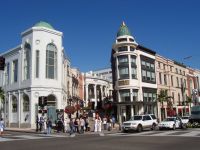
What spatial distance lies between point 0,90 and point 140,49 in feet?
84.3

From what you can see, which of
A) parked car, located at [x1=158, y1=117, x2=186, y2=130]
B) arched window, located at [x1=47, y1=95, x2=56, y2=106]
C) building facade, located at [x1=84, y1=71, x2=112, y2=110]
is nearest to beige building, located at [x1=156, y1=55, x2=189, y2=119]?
building facade, located at [x1=84, y1=71, x2=112, y2=110]

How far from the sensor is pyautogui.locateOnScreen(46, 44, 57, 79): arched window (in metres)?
42.0

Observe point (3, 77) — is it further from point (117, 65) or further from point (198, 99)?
point (198, 99)

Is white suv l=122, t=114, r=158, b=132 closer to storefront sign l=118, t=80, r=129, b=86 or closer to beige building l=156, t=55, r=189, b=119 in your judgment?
storefront sign l=118, t=80, r=129, b=86

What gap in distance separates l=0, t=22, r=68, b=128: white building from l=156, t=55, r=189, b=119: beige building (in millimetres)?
23769

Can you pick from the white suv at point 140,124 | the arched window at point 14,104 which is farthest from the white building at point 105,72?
the white suv at point 140,124

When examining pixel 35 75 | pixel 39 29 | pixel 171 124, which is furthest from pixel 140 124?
pixel 39 29

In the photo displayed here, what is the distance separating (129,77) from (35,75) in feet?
57.0

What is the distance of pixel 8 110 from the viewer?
1807 inches

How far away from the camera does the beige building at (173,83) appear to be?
2359 inches

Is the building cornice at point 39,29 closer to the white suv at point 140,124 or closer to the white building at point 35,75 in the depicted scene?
the white building at point 35,75

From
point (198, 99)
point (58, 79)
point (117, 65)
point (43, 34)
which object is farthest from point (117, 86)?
point (198, 99)

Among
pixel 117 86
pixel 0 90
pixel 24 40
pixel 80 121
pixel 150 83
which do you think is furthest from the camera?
pixel 150 83

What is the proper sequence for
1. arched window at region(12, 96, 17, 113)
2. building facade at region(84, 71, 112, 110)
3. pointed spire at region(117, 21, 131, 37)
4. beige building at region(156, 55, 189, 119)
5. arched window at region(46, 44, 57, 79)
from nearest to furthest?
arched window at region(46, 44, 57, 79) → arched window at region(12, 96, 17, 113) → pointed spire at region(117, 21, 131, 37) → beige building at region(156, 55, 189, 119) → building facade at region(84, 71, 112, 110)
